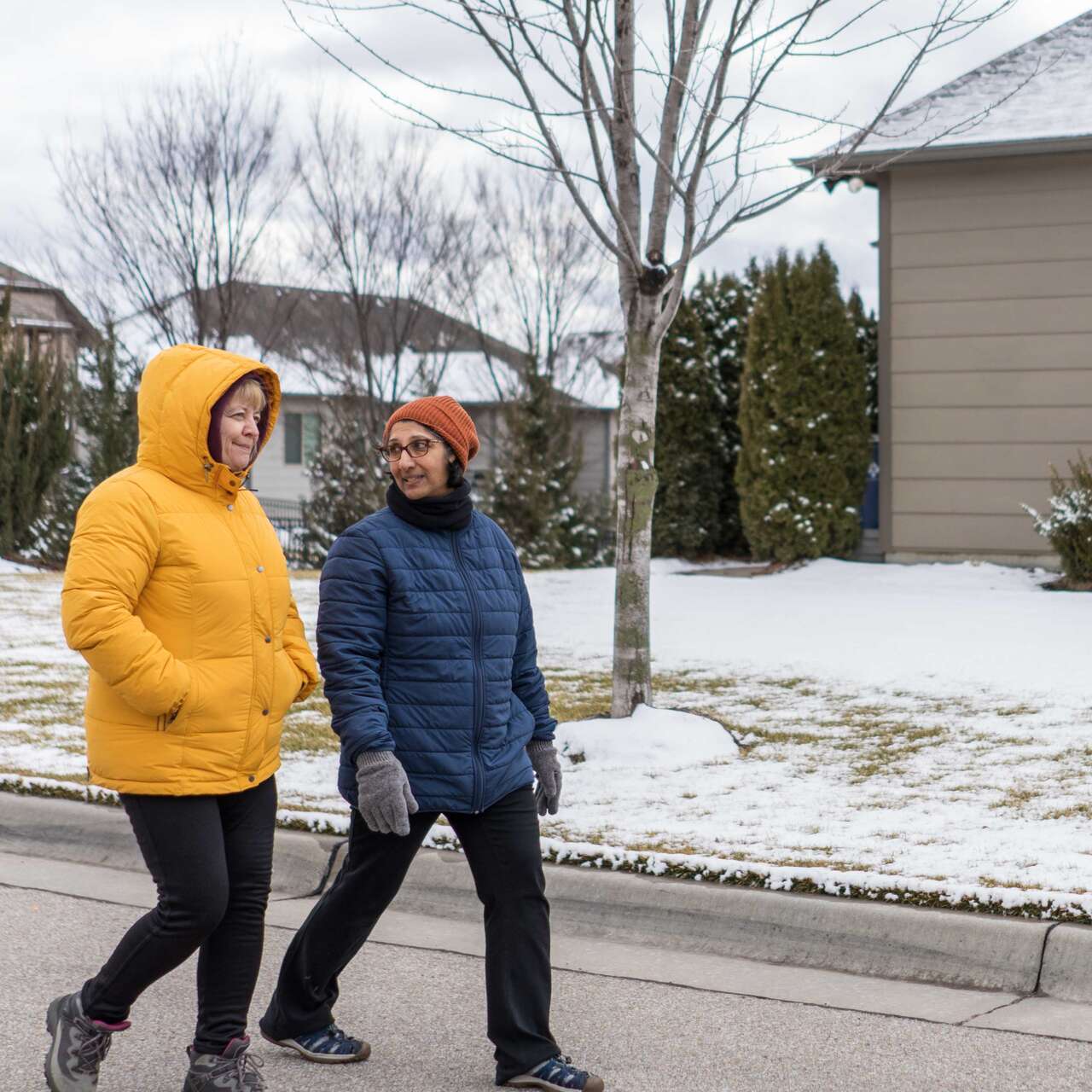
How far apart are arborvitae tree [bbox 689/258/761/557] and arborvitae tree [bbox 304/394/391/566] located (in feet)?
24.9

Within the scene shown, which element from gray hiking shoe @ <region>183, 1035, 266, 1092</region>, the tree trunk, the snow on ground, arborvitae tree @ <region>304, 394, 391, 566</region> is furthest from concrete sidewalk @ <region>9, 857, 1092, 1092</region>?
arborvitae tree @ <region>304, 394, 391, 566</region>

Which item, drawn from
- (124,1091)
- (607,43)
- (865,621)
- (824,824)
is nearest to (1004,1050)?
(824,824)

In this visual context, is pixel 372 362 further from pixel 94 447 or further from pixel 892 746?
pixel 892 746

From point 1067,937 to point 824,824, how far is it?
1466 mm

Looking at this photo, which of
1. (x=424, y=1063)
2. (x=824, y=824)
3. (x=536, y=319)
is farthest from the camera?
(x=536, y=319)

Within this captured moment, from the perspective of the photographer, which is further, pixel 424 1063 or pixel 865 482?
pixel 865 482

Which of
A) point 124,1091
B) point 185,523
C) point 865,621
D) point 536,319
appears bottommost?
point 124,1091

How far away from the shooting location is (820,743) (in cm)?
754

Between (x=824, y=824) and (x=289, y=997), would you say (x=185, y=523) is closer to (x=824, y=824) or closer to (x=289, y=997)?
(x=289, y=997)

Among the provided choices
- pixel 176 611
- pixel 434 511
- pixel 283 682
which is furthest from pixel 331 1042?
pixel 434 511

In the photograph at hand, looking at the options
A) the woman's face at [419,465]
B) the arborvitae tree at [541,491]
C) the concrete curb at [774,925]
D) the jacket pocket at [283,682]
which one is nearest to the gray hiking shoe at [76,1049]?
the jacket pocket at [283,682]

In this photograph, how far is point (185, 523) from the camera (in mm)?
3564

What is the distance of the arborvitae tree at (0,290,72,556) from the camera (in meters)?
20.5

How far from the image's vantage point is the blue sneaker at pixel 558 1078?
12.1 feet
